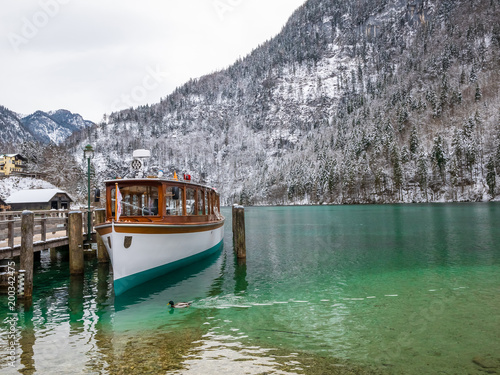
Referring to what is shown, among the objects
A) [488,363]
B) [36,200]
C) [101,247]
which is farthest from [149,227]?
[36,200]

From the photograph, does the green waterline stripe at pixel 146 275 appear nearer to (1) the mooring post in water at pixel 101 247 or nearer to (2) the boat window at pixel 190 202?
(2) the boat window at pixel 190 202

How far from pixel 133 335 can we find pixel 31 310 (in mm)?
5177

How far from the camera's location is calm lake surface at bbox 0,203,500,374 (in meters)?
8.27

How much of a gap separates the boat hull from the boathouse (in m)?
38.1

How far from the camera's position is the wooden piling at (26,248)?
1205 centimetres

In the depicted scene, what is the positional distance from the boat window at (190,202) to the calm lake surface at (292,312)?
3387 millimetres

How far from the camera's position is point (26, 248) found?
1208cm

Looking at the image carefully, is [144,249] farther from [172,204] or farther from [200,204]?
[200,204]

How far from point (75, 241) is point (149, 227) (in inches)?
200

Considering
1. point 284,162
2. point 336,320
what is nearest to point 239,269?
point 336,320

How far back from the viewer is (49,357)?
27.4 ft

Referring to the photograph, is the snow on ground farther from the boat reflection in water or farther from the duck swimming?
the duck swimming

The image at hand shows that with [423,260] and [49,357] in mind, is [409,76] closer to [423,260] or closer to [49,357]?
[423,260]

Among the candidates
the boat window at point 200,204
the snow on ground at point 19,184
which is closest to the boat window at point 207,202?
the boat window at point 200,204
